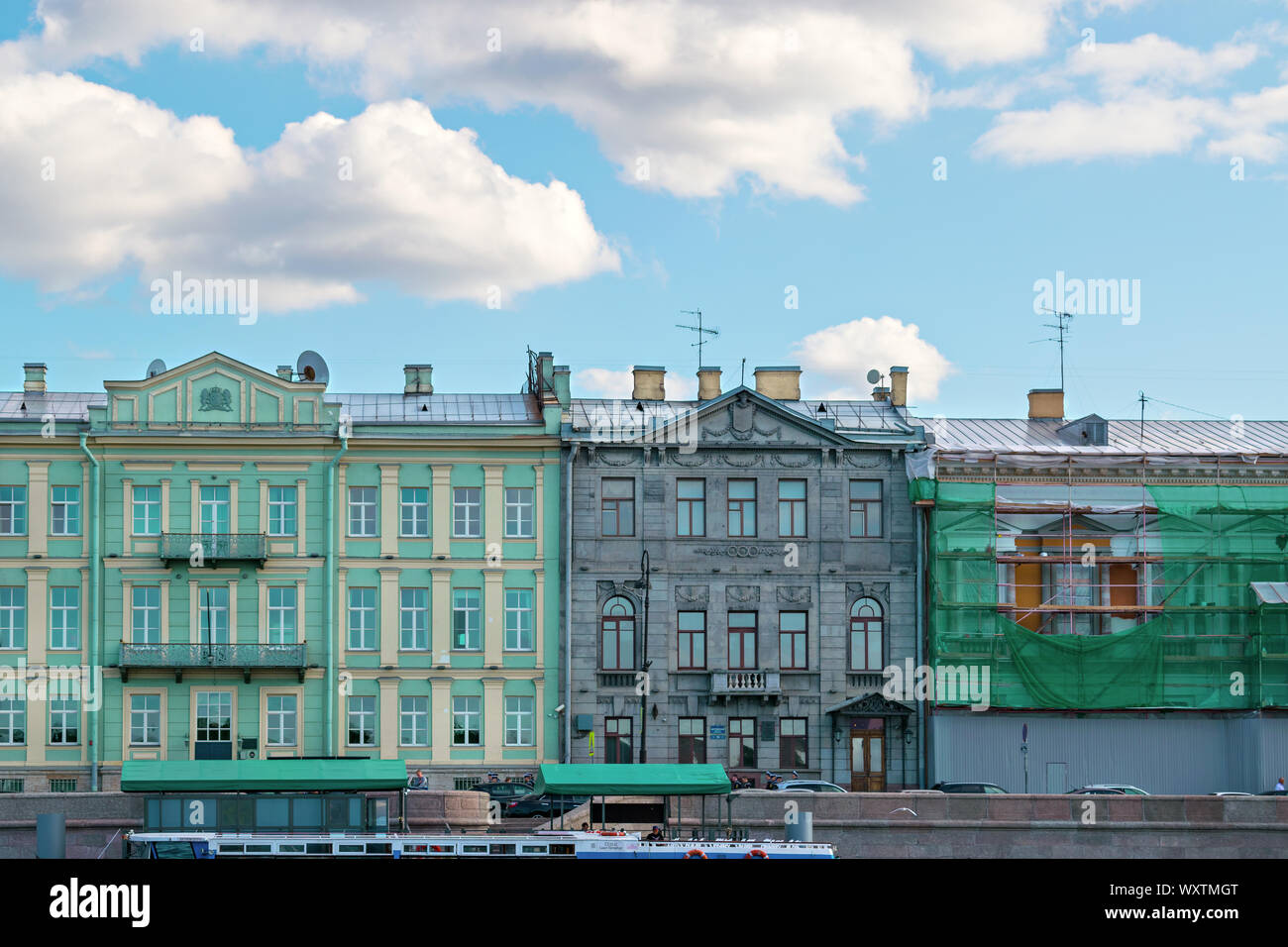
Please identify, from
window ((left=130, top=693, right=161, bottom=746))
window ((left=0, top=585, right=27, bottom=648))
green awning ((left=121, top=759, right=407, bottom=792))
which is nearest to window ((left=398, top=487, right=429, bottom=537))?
window ((left=130, top=693, right=161, bottom=746))

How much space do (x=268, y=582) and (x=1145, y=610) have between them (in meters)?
24.4

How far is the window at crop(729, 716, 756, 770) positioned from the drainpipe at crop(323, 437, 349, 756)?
1112cm

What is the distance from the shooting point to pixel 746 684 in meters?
52.5

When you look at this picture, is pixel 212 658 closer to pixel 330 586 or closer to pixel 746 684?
pixel 330 586

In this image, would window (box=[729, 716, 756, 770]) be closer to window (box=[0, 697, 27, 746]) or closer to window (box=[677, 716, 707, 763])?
window (box=[677, 716, 707, 763])

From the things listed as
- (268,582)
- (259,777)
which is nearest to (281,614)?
(268,582)

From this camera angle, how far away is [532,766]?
51.8 metres

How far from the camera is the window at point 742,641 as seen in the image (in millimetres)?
53188

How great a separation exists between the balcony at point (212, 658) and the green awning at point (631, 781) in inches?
536

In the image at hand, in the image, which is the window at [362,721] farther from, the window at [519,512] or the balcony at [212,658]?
the window at [519,512]

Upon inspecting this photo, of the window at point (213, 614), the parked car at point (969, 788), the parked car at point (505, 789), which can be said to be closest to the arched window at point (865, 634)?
the parked car at point (969, 788)

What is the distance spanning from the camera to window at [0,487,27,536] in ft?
170
